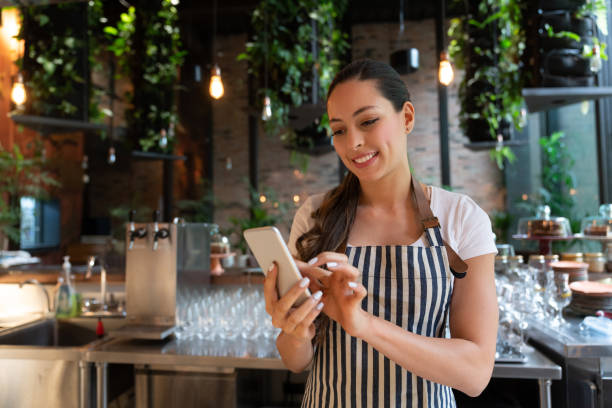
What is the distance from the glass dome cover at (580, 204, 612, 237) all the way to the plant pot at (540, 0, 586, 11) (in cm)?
139

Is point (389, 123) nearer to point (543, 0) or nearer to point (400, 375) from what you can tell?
point (400, 375)

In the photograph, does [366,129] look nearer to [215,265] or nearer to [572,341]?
[572,341]

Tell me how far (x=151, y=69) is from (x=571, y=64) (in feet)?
13.8

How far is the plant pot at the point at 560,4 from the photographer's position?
2.92 meters

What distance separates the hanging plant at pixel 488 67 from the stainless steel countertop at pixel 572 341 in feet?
7.33

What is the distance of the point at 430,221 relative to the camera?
1142 mm

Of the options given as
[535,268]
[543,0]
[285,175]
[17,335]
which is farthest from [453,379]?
[285,175]

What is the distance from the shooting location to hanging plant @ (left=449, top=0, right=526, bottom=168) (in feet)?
12.4

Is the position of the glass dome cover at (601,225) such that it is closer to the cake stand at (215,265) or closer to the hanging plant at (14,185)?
the cake stand at (215,265)

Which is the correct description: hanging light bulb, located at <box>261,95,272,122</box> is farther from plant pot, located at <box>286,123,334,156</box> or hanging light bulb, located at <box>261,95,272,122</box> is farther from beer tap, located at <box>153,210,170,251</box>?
beer tap, located at <box>153,210,170,251</box>

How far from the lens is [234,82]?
27.1 ft

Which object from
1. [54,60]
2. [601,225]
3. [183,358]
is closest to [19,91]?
[54,60]

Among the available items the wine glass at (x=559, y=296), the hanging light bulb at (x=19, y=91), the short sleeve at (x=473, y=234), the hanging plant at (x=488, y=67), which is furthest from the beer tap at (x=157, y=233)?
the hanging plant at (x=488, y=67)

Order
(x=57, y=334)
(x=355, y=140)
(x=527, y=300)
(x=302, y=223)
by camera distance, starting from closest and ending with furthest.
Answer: (x=355, y=140), (x=302, y=223), (x=527, y=300), (x=57, y=334)
